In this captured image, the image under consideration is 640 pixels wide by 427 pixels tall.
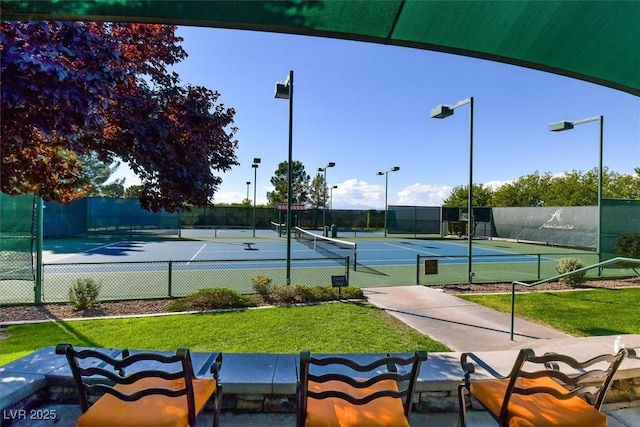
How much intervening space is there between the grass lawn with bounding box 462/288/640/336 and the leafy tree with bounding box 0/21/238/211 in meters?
6.64

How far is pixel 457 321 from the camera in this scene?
6.50 meters

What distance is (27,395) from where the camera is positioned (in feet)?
8.98

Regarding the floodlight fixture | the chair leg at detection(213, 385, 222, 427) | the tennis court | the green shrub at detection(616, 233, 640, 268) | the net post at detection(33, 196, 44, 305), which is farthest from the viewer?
the green shrub at detection(616, 233, 640, 268)

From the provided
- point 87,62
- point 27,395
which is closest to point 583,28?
point 87,62

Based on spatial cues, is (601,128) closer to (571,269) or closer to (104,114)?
(571,269)

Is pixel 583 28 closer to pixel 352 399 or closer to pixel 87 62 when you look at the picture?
pixel 352 399

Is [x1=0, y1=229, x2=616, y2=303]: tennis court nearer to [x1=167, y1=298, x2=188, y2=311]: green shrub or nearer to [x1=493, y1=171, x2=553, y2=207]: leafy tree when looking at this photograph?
[x1=167, y1=298, x2=188, y2=311]: green shrub

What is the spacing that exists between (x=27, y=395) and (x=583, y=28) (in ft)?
17.8

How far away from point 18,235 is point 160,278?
13.4 feet

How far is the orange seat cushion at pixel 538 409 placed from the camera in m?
2.13

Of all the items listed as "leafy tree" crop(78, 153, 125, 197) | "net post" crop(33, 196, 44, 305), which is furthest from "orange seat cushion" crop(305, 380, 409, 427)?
"leafy tree" crop(78, 153, 125, 197)

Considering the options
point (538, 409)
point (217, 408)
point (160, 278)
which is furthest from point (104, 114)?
point (160, 278)

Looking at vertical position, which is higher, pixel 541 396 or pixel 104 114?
pixel 104 114

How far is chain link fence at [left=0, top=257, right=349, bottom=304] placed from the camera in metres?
8.22
